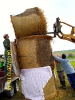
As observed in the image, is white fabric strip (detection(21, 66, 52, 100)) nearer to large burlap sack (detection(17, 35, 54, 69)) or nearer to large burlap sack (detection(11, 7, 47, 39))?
large burlap sack (detection(17, 35, 54, 69))

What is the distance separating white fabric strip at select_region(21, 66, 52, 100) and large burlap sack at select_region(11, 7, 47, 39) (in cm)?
145

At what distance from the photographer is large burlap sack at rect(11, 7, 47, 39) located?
411 inches

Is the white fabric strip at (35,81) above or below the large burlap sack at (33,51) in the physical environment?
below

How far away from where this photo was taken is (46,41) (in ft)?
35.6

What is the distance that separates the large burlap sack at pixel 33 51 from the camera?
10.5 metres

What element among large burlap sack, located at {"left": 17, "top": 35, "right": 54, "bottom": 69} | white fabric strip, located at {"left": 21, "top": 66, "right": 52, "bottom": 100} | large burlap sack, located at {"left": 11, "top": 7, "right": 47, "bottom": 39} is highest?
large burlap sack, located at {"left": 11, "top": 7, "right": 47, "bottom": 39}

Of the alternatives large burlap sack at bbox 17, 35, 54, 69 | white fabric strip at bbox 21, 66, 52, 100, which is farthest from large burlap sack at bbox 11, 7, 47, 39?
white fabric strip at bbox 21, 66, 52, 100

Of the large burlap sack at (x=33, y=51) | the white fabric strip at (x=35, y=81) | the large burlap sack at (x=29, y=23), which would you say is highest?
the large burlap sack at (x=29, y=23)

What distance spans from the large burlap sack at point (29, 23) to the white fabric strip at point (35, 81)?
57.1 inches

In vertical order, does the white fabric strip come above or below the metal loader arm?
below

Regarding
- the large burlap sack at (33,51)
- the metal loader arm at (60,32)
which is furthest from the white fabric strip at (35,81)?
the metal loader arm at (60,32)

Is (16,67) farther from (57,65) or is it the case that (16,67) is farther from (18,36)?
(57,65)

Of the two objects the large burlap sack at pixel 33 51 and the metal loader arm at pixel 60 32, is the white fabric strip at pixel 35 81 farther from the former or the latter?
the metal loader arm at pixel 60 32

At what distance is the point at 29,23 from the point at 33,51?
1.07 meters
